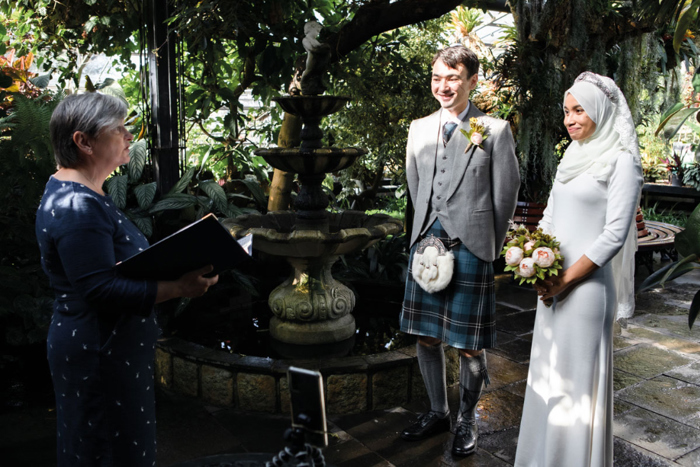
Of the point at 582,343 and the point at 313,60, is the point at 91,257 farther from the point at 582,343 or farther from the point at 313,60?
the point at 313,60

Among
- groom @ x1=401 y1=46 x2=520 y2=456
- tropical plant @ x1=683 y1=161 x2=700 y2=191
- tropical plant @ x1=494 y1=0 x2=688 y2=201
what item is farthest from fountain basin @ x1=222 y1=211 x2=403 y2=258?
tropical plant @ x1=683 y1=161 x2=700 y2=191

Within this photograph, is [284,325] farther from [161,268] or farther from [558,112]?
[558,112]

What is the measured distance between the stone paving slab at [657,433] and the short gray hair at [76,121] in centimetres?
288

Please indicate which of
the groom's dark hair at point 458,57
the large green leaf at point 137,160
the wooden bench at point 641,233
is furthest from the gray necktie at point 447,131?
the wooden bench at point 641,233

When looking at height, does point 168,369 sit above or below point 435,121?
below

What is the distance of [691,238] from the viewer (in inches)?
61.4

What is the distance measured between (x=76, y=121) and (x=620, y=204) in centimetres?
184

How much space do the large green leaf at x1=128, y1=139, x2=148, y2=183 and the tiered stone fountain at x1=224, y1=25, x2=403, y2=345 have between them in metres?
1.63

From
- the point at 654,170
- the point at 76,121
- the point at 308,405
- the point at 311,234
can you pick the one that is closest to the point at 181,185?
the point at 311,234

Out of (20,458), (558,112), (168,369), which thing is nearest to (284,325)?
(168,369)

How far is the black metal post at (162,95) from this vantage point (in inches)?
202

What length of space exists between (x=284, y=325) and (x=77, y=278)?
256 cm

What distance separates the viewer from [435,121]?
2992mm

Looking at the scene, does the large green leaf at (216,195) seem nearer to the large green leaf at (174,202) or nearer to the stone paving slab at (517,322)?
the large green leaf at (174,202)
